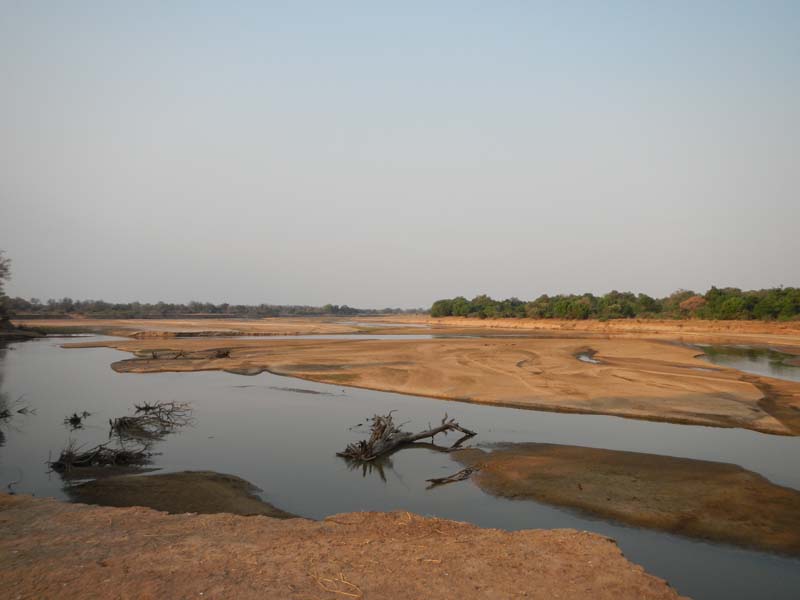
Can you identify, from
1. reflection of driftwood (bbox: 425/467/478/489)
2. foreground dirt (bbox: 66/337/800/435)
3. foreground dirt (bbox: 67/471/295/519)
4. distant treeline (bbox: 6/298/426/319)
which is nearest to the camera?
foreground dirt (bbox: 67/471/295/519)

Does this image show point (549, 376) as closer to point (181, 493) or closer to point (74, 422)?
point (181, 493)

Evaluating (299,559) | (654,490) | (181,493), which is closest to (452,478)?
(654,490)

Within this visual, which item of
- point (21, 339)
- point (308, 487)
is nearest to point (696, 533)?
point (308, 487)

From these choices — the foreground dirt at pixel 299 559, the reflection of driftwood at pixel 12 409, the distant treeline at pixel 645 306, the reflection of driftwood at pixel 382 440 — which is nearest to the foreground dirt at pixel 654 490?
the reflection of driftwood at pixel 382 440

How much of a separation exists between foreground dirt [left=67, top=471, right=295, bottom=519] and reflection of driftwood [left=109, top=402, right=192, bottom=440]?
5.29m

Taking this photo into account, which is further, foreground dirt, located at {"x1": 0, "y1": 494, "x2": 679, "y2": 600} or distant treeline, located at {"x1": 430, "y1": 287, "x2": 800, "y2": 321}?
distant treeline, located at {"x1": 430, "y1": 287, "x2": 800, "y2": 321}

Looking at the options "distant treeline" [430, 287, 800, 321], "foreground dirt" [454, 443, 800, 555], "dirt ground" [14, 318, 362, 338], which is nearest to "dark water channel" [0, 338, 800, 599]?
"foreground dirt" [454, 443, 800, 555]

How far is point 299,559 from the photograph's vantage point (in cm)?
717

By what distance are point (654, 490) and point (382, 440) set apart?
22.9ft

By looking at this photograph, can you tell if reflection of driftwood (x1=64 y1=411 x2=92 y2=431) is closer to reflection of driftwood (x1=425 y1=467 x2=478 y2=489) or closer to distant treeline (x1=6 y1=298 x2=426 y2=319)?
reflection of driftwood (x1=425 y1=467 x2=478 y2=489)

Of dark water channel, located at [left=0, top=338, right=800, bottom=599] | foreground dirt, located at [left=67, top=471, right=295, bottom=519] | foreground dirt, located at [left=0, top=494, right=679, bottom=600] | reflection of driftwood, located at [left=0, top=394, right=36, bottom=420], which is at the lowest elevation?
dark water channel, located at [left=0, top=338, right=800, bottom=599]

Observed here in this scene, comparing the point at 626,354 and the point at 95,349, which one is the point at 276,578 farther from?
the point at 95,349

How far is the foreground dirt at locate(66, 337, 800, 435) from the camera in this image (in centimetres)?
2006

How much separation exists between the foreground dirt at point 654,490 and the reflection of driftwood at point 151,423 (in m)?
10.5
